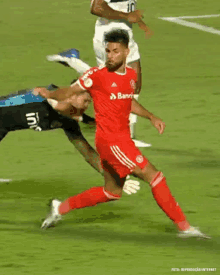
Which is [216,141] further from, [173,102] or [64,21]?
[64,21]

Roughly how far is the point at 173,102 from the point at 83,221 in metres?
7.19

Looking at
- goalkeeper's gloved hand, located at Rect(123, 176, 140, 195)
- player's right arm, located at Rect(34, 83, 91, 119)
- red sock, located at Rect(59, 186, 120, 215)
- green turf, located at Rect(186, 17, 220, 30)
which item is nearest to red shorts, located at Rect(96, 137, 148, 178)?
red sock, located at Rect(59, 186, 120, 215)

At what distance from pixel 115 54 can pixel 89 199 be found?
1.27m

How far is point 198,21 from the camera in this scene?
2455cm

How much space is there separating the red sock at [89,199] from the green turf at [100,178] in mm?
224

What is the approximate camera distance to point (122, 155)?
8.52 meters

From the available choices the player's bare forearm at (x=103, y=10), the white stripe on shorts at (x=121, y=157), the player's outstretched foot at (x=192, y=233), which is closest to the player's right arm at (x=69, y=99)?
A: the white stripe on shorts at (x=121, y=157)

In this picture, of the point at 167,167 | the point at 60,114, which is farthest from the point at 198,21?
the point at 60,114

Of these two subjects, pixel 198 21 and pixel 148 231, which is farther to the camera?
pixel 198 21

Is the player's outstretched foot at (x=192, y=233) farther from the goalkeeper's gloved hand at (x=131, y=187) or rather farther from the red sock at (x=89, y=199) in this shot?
the goalkeeper's gloved hand at (x=131, y=187)

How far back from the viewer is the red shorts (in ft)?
27.9

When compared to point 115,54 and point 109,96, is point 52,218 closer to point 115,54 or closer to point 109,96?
point 109,96

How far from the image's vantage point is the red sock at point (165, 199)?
28.0 feet

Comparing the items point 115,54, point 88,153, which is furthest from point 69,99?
point 115,54
